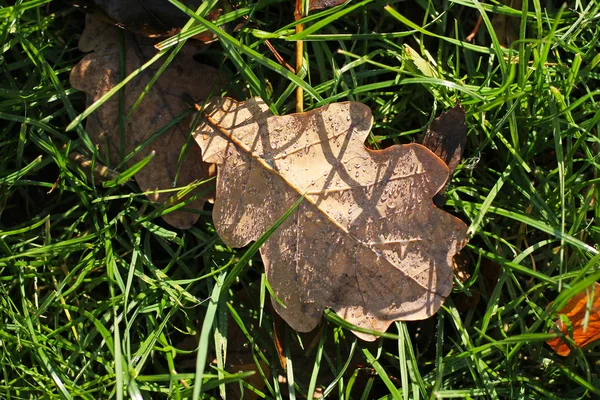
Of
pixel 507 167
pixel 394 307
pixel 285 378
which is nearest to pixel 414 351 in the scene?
pixel 394 307

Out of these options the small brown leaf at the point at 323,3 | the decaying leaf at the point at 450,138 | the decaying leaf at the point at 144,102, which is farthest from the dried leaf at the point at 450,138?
the decaying leaf at the point at 144,102

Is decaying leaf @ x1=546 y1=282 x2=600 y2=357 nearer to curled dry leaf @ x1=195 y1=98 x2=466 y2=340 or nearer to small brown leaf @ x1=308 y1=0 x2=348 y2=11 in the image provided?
curled dry leaf @ x1=195 y1=98 x2=466 y2=340

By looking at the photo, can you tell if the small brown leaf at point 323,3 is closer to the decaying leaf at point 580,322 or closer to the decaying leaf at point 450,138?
the decaying leaf at point 450,138

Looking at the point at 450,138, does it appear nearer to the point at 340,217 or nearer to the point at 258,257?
the point at 340,217

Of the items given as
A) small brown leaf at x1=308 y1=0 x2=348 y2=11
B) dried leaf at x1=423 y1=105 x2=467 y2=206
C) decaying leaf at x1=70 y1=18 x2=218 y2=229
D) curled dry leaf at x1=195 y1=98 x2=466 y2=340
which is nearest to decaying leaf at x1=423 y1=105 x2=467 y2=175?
dried leaf at x1=423 y1=105 x2=467 y2=206

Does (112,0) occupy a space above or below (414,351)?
above

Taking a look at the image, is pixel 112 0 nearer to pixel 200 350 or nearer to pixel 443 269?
pixel 200 350
